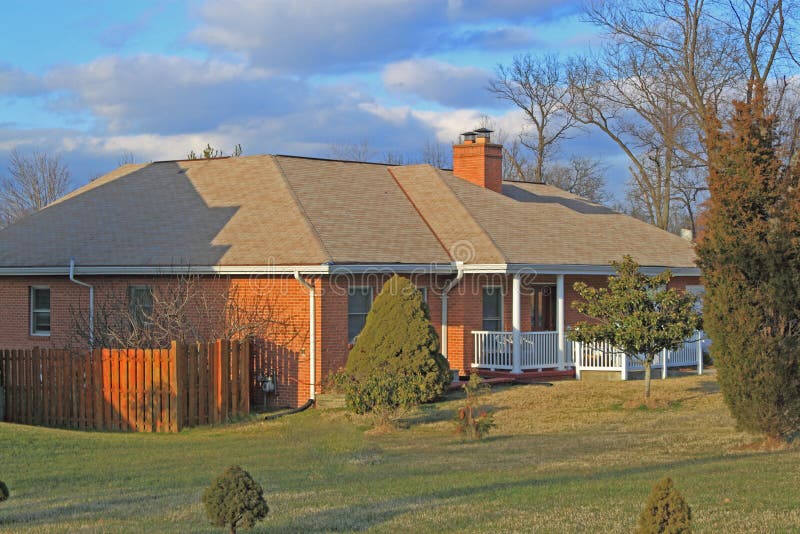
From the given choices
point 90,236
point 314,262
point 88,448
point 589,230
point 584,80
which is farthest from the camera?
point 584,80

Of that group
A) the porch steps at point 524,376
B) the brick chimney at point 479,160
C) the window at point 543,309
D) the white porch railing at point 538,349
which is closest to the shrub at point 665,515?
the porch steps at point 524,376

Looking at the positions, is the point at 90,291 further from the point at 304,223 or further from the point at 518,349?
the point at 518,349

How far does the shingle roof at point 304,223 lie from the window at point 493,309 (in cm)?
138

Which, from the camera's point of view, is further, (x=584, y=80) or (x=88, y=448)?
(x=584, y=80)

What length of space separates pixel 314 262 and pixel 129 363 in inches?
161

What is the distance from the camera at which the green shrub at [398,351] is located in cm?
1694

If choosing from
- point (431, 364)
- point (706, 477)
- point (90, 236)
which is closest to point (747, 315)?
point (706, 477)

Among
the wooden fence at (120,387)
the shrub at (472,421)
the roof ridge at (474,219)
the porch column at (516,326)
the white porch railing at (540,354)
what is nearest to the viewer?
the shrub at (472,421)

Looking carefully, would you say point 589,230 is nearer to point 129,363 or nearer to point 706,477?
point 129,363

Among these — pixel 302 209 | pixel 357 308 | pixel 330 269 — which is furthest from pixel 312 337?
pixel 302 209

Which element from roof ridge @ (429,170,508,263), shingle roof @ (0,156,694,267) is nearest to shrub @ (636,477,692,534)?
shingle roof @ (0,156,694,267)

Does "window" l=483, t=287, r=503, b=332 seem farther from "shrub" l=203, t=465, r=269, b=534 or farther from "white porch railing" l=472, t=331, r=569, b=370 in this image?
"shrub" l=203, t=465, r=269, b=534

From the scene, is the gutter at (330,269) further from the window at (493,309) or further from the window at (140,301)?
the window at (493,309)

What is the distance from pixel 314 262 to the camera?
1952 centimetres
